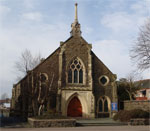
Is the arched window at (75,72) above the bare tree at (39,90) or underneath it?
above

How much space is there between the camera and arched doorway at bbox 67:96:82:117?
2741 cm

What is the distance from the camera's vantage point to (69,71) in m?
27.8

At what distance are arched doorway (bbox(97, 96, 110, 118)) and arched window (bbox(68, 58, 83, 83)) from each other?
3.91 metres

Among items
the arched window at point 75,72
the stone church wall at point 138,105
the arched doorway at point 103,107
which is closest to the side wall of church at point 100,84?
the arched doorway at point 103,107

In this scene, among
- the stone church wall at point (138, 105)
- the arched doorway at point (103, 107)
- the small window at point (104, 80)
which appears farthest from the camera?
the small window at point (104, 80)

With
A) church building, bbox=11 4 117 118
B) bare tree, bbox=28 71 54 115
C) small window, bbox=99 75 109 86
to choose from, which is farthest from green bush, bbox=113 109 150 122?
bare tree, bbox=28 71 54 115

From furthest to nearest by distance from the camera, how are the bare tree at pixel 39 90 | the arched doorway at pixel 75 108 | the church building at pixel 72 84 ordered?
1. the arched doorway at pixel 75 108
2. the church building at pixel 72 84
3. the bare tree at pixel 39 90

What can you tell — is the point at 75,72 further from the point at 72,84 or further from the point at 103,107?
the point at 103,107

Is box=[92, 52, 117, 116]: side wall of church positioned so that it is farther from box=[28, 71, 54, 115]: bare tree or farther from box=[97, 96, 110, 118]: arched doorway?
box=[28, 71, 54, 115]: bare tree

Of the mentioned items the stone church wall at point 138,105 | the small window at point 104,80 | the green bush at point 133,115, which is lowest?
the green bush at point 133,115

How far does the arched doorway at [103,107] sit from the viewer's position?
27664 millimetres

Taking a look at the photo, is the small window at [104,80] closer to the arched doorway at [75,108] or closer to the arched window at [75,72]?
the arched window at [75,72]

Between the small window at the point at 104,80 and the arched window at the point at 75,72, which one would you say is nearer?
the arched window at the point at 75,72

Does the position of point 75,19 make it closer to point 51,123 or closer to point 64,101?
point 64,101
